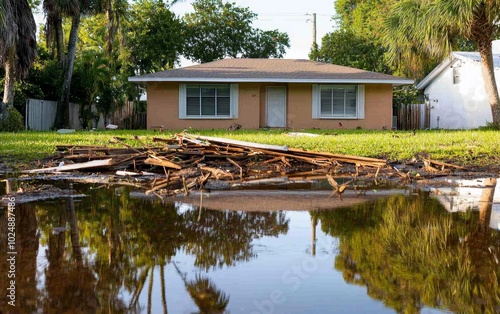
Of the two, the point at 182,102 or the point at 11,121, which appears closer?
the point at 11,121

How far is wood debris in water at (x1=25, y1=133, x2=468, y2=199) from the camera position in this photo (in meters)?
12.0

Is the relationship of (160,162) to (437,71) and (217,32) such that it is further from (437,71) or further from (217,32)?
(217,32)

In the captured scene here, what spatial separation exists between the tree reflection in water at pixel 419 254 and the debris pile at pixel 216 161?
397 centimetres

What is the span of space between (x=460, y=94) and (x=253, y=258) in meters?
29.8

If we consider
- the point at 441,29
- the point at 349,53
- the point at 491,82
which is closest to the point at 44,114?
the point at 441,29

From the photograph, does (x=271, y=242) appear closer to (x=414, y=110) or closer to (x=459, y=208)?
→ (x=459, y=208)

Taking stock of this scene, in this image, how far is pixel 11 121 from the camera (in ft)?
83.9

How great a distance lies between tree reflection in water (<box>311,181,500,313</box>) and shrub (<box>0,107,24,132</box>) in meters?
20.0

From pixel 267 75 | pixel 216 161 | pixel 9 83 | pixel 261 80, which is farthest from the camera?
pixel 267 75

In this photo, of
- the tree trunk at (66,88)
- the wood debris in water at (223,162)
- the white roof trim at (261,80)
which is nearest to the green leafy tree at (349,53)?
the white roof trim at (261,80)

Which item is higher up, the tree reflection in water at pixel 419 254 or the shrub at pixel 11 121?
the shrub at pixel 11 121

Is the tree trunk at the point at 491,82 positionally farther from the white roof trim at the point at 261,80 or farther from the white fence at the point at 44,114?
the white fence at the point at 44,114

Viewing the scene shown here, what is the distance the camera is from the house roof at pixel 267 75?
90.8 feet

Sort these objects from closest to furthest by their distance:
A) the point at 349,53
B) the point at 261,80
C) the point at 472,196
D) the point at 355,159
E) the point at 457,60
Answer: the point at 472,196 < the point at 355,159 < the point at 261,80 < the point at 457,60 < the point at 349,53
